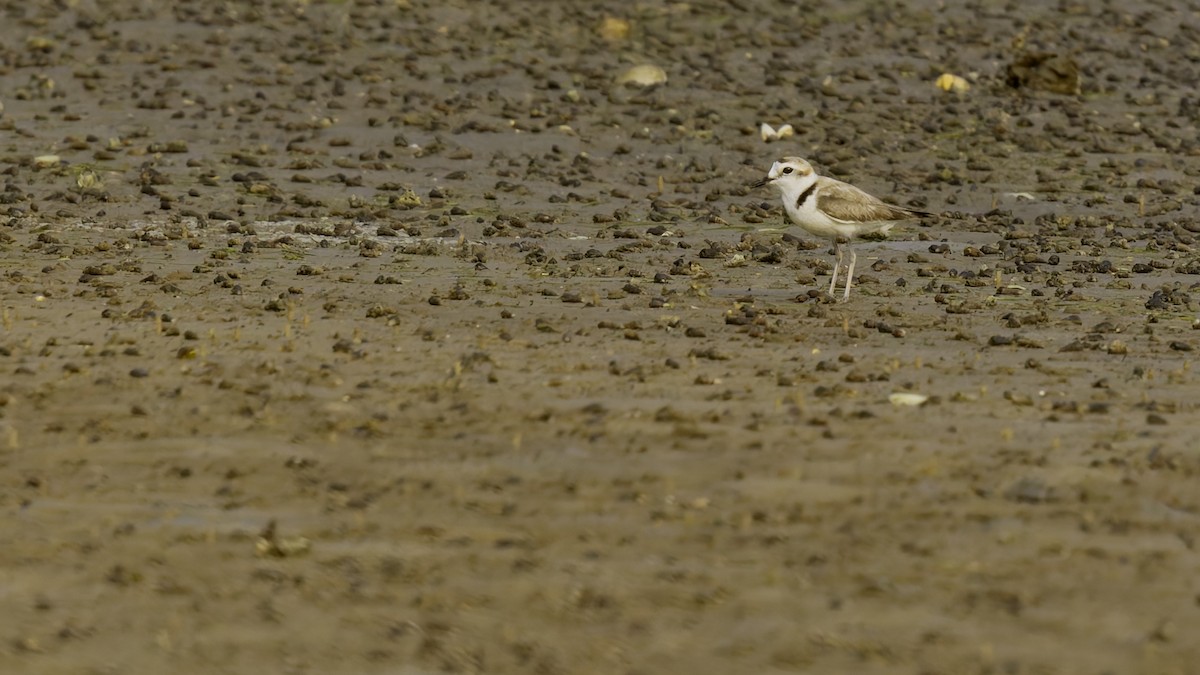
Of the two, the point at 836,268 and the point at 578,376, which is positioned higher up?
the point at 578,376

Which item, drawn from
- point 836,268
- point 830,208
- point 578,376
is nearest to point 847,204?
point 830,208

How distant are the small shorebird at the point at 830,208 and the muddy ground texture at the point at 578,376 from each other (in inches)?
21.9

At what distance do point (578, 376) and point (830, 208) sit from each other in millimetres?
3610

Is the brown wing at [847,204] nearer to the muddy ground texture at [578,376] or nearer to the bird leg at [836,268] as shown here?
the bird leg at [836,268]

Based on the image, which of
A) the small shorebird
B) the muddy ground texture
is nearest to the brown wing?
the small shorebird

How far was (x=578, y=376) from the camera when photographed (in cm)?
995

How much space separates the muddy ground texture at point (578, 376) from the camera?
7141 millimetres

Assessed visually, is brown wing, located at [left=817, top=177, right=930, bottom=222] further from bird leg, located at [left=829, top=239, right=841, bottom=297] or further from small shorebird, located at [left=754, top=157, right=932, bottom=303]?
bird leg, located at [left=829, top=239, right=841, bottom=297]

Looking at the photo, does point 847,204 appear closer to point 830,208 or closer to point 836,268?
point 830,208

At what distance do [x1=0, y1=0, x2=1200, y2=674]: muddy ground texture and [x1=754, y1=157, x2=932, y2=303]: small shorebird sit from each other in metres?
0.56

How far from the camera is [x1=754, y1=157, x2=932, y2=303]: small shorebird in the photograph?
42.5 ft

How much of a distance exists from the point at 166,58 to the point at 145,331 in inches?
431

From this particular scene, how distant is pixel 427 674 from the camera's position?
6.77 meters

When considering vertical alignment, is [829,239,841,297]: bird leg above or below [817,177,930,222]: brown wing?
below
